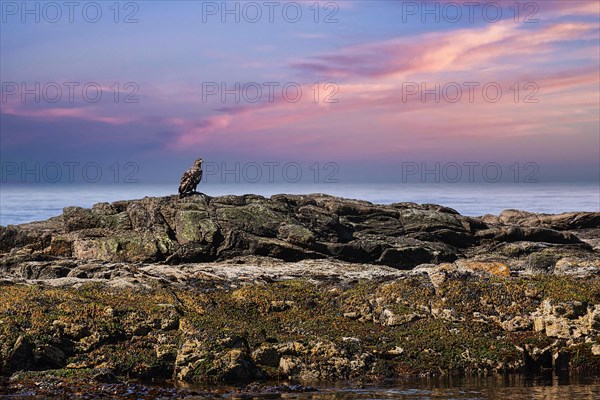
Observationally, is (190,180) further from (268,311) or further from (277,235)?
(268,311)

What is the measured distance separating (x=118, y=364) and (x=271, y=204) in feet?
110

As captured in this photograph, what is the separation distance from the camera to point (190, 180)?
67438 mm

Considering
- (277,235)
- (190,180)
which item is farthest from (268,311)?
(190,180)

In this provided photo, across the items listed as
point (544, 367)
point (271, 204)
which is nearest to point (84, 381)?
point (544, 367)

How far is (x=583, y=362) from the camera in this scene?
1438 inches

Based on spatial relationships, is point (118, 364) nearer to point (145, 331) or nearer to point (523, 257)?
point (145, 331)

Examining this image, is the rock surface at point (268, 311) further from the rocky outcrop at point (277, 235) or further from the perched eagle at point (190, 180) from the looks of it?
the perched eagle at point (190, 180)

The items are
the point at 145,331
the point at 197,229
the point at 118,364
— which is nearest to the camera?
the point at 118,364

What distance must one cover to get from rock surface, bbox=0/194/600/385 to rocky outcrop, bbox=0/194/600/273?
0.22 meters

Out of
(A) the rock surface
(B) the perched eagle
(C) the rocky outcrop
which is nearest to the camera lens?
(A) the rock surface

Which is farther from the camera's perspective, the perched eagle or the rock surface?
the perched eagle

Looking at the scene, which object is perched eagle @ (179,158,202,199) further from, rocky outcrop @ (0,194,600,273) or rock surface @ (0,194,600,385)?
rock surface @ (0,194,600,385)

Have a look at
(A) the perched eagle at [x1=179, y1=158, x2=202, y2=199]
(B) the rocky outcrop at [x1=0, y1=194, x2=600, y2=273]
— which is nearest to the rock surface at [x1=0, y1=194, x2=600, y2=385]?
(B) the rocky outcrop at [x1=0, y1=194, x2=600, y2=273]

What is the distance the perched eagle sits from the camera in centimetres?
6706
